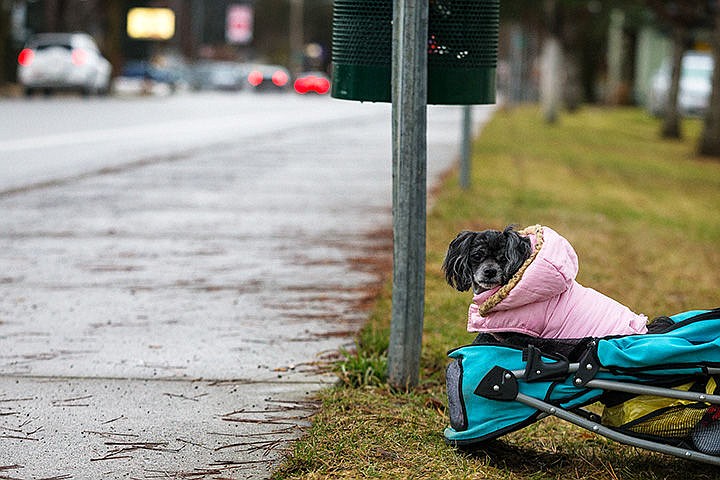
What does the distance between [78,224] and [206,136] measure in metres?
11.4

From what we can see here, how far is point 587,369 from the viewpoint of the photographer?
12.3ft

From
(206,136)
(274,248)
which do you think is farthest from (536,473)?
(206,136)

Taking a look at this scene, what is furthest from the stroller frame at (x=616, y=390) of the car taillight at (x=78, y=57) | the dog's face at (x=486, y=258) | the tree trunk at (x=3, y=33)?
the tree trunk at (x=3, y=33)

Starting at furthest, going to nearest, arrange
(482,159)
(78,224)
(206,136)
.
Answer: (206,136) → (482,159) → (78,224)

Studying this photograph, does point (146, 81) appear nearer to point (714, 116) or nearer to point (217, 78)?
point (217, 78)

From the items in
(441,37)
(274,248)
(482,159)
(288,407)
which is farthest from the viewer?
(482,159)

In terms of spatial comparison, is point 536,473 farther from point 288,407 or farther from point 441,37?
point 441,37

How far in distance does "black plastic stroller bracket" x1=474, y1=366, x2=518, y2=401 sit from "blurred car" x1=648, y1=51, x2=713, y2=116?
108 ft

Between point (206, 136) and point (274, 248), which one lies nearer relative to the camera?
point (274, 248)

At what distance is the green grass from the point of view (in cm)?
387

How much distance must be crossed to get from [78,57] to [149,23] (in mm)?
39475

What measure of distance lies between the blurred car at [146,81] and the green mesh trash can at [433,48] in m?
42.4

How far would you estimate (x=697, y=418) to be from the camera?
374 cm

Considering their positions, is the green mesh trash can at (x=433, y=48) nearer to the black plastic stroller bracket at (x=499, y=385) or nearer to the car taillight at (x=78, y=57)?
the black plastic stroller bracket at (x=499, y=385)
